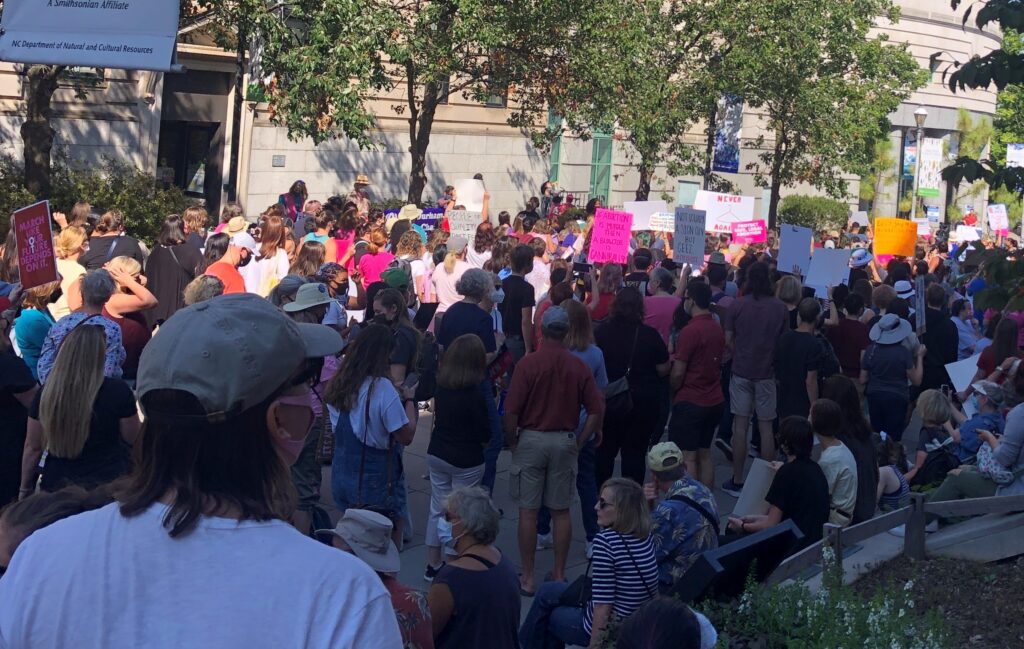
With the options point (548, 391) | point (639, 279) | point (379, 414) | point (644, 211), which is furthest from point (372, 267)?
point (644, 211)

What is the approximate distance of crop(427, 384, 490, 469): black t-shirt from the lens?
7.49 meters

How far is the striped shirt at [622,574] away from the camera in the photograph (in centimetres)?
581

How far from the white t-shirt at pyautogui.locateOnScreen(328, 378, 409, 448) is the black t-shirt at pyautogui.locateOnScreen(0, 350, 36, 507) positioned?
5.38 feet

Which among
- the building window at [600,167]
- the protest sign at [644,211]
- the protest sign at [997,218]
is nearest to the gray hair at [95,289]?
the protest sign at [644,211]

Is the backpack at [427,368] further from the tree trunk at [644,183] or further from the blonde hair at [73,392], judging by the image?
the tree trunk at [644,183]

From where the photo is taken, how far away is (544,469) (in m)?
7.91

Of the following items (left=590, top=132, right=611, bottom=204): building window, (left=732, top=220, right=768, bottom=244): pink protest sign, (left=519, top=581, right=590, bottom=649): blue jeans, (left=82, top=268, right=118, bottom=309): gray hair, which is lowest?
(left=519, top=581, right=590, bottom=649): blue jeans

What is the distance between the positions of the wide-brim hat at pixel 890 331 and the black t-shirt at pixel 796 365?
90 cm

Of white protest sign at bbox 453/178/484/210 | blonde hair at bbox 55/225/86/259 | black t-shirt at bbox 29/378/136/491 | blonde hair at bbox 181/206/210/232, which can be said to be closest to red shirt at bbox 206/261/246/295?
blonde hair at bbox 55/225/86/259

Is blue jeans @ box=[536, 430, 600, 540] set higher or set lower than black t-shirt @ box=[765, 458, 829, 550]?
lower

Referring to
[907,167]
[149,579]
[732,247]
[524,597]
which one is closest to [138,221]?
[732,247]

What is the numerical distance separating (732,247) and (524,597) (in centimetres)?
1076

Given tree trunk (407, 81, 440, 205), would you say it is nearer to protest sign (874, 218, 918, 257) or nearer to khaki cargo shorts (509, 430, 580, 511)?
protest sign (874, 218, 918, 257)

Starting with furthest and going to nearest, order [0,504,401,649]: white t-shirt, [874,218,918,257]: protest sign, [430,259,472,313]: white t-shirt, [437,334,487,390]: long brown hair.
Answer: [874,218,918,257]: protest sign
[430,259,472,313]: white t-shirt
[437,334,487,390]: long brown hair
[0,504,401,649]: white t-shirt
